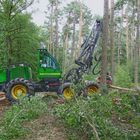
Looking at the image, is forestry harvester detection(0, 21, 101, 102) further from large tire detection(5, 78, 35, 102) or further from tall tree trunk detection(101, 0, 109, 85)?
tall tree trunk detection(101, 0, 109, 85)

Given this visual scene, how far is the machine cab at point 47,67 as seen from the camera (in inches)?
558

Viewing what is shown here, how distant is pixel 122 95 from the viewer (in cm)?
1072

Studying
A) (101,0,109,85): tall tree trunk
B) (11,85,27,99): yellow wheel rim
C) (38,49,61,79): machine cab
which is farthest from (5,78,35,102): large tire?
(101,0,109,85): tall tree trunk

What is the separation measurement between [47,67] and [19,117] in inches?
190

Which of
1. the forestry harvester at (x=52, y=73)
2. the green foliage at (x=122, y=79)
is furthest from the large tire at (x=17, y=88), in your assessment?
the green foliage at (x=122, y=79)

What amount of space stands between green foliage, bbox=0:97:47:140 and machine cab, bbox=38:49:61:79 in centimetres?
361

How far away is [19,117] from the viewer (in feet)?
31.8

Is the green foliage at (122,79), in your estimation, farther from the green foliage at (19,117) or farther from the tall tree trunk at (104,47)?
the green foliage at (19,117)

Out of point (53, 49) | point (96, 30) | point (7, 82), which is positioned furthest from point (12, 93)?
point (53, 49)

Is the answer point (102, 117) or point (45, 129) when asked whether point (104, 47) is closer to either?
point (102, 117)

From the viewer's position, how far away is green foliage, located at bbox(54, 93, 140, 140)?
878 cm


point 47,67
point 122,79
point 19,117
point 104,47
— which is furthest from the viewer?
point 122,79

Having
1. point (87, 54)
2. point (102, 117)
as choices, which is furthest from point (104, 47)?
point (102, 117)

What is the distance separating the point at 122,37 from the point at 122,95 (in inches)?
1954
